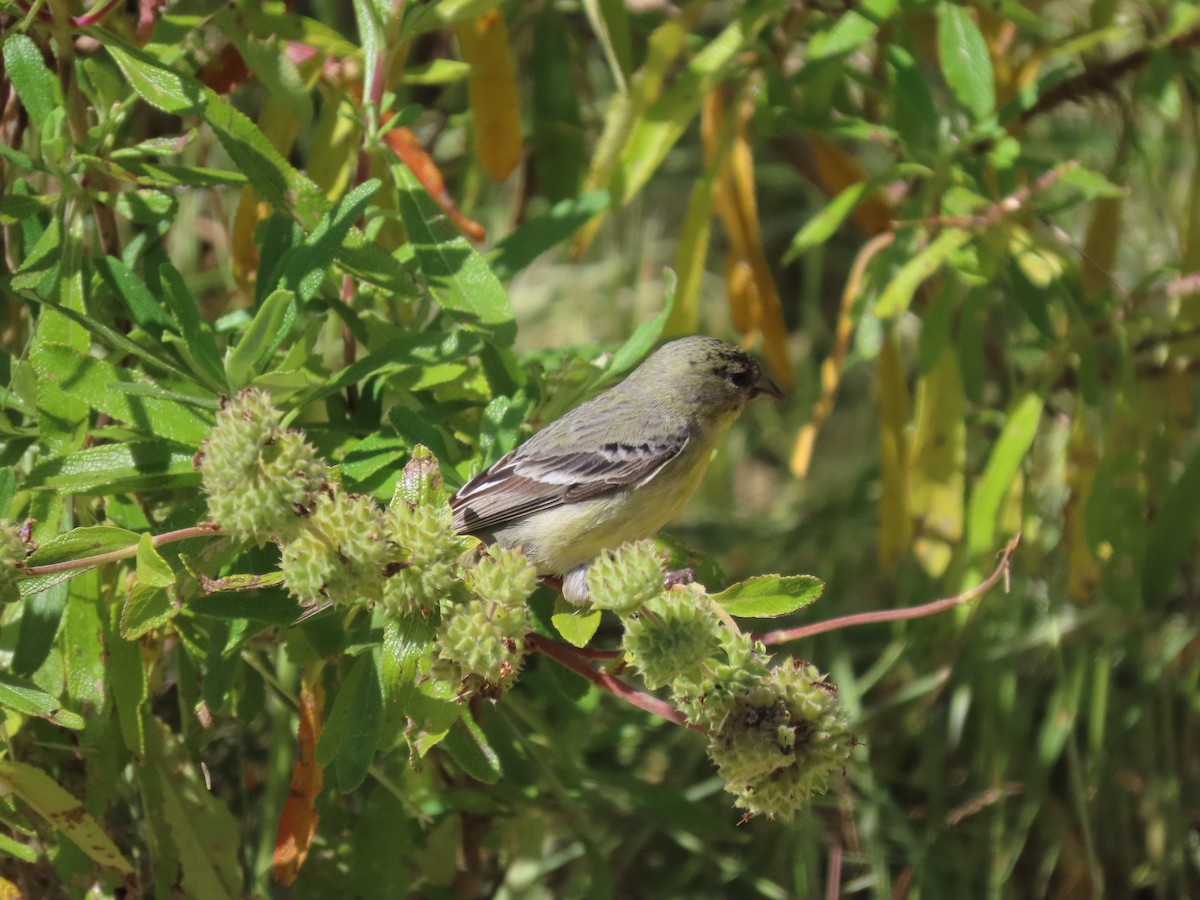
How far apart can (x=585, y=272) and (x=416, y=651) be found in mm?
4470

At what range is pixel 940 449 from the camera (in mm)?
4074

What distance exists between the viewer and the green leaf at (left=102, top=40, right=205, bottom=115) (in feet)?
9.37

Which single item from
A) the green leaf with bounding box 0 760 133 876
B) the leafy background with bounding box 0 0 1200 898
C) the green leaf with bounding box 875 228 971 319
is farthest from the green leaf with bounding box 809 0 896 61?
the green leaf with bounding box 0 760 133 876

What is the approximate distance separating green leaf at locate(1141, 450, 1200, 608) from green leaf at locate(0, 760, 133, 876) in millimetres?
2939

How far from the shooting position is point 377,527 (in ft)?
6.91

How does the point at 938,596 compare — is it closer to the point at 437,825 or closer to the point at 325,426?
the point at 437,825

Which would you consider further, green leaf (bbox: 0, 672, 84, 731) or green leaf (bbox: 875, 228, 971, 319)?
green leaf (bbox: 875, 228, 971, 319)

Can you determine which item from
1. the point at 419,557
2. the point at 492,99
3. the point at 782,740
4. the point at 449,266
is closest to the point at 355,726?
the point at 419,557

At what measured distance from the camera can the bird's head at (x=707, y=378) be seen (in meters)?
4.31

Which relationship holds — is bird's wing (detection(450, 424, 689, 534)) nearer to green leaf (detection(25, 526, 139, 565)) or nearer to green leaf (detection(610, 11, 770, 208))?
green leaf (detection(610, 11, 770, 208))

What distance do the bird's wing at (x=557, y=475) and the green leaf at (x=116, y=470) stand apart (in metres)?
0.79

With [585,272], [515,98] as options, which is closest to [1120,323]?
[515,98]

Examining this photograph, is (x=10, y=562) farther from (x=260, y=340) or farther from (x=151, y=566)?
(x=260, y=340)

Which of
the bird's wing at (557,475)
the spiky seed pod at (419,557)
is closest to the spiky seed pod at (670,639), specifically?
the spiky seed pod at (419,557)
